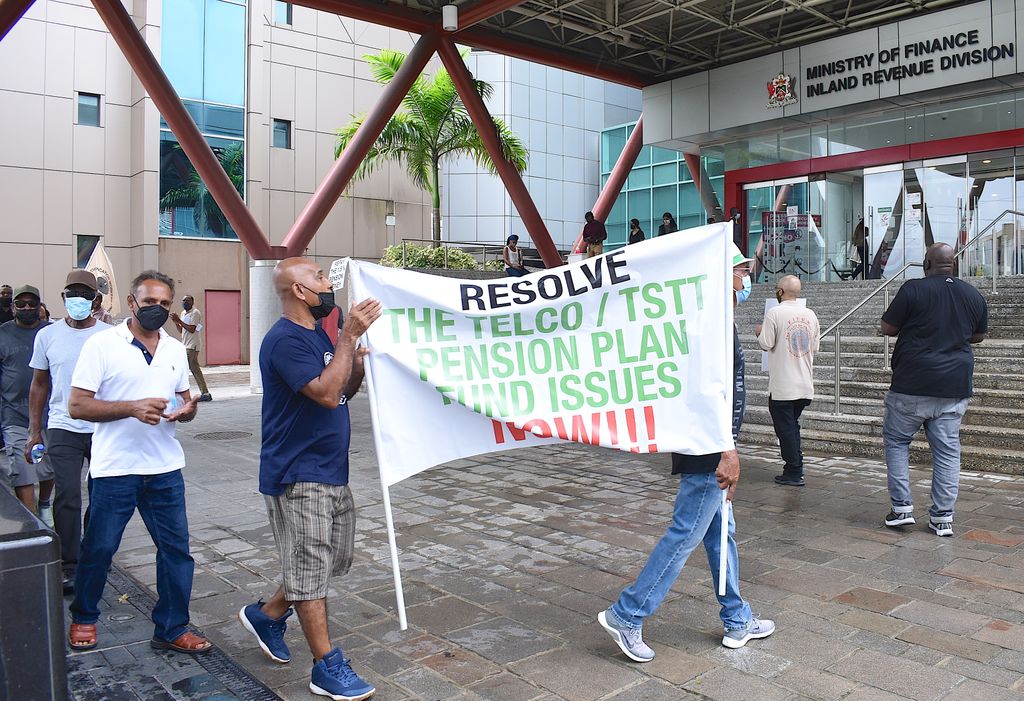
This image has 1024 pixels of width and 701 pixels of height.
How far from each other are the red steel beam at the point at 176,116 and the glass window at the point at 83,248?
9.82 metres

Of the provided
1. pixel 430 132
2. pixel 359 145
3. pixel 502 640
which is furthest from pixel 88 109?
pixel 502 640

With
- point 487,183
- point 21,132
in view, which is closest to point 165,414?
point 21,132

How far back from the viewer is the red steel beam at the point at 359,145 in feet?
59.3

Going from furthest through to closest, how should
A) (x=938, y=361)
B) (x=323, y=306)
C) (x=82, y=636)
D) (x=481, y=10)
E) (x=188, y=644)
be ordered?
1. (x=481, y=10)
2. (x=938, y=361)
3. (x=82, y=636)
4. (x=188, y=644)
5. (x=323, y=306)

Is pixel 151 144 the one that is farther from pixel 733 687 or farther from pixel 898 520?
pixel 733 687

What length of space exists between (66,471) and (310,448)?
2.41 metres

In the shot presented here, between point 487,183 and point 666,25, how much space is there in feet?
47.5

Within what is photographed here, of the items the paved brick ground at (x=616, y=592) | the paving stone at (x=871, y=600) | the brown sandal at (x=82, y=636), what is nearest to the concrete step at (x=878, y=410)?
the paved brick ground at (x=616, y=592)

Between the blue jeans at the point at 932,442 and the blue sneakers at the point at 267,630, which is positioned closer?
the blue sneakers at the point at 267,630

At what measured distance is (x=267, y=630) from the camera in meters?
4.09

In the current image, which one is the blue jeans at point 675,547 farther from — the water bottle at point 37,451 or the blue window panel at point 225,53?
the blue window panel at point 225,53

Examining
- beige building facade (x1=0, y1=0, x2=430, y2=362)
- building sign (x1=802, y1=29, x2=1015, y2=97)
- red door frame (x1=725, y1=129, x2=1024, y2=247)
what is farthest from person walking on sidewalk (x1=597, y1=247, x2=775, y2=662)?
beige building facade (x1=0, y1=0, x2=430, y2=362)

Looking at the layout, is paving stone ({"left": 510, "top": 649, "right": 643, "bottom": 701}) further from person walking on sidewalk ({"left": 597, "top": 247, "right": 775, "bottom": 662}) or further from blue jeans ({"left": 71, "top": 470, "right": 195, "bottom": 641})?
blue jeans ({"left": 71, "top": 470, "right": 195, "bottom": 641})

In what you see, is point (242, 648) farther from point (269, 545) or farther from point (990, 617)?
point (990, 617)
